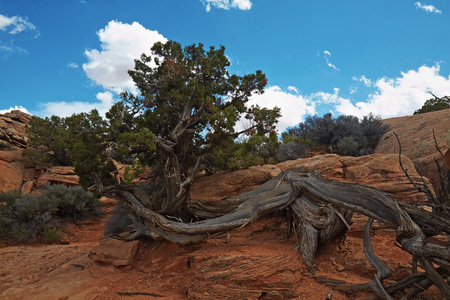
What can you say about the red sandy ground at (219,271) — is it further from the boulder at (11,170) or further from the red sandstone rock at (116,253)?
the boulder at (11,170)

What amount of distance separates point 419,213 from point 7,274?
1004 centimetres

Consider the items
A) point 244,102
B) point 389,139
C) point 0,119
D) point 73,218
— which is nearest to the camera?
point 244,102

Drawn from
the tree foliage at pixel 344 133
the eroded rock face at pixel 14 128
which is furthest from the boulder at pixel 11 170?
the tree foliage at pixel 344 133

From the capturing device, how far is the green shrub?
12.3m

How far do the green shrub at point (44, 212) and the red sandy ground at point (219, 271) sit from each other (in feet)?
12.3

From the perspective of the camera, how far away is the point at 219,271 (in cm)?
525

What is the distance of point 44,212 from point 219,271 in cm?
1199

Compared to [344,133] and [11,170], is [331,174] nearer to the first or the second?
[344,133]

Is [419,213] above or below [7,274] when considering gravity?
above

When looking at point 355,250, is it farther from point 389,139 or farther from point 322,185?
point 389,139

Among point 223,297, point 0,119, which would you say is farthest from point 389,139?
point 0,119

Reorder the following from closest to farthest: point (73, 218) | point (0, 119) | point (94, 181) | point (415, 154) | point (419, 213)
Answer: point (419, 213)
point (94, 181)
point (415, 154)
point (73, 218)
point (0, 119)

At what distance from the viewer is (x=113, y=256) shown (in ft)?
24.3

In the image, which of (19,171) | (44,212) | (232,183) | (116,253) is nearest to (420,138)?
(232,183)
